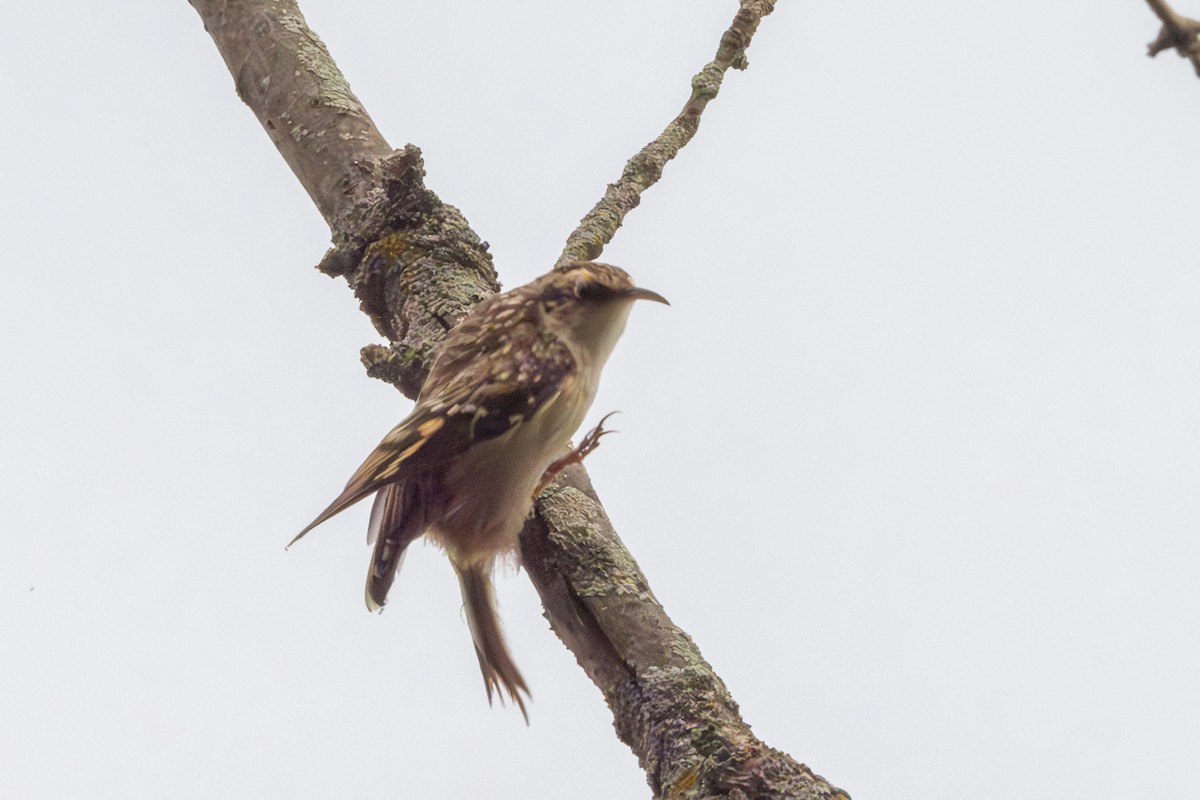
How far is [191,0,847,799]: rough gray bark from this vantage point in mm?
2299

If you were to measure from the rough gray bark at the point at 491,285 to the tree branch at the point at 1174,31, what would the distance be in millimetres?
1427

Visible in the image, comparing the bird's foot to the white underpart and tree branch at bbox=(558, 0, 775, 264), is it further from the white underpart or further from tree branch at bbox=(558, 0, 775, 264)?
tree branch at bbox=(558, 0, 775, 264)

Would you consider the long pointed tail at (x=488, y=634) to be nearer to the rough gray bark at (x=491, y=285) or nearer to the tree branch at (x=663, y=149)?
the rough gray bark at (x=491, y=285)

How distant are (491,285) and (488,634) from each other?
94 centimetres

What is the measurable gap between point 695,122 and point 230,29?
1.32 m

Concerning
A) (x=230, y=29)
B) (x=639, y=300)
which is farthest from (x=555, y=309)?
(x=230, y=29)

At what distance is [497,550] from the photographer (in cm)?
276

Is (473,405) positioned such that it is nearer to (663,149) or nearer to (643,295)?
(643,295)

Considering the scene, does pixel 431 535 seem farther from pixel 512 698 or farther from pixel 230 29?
pixel 230 29

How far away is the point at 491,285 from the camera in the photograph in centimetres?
334

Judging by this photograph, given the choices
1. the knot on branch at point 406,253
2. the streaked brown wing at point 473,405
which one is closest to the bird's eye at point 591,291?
the streaked brown wing at point 473,405

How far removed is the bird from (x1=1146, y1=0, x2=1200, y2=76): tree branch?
5.39ft

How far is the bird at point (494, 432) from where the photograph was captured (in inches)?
106

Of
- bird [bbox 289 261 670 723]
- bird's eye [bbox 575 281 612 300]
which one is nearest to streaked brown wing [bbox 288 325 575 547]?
bird [bbox 289 261 670 723]
